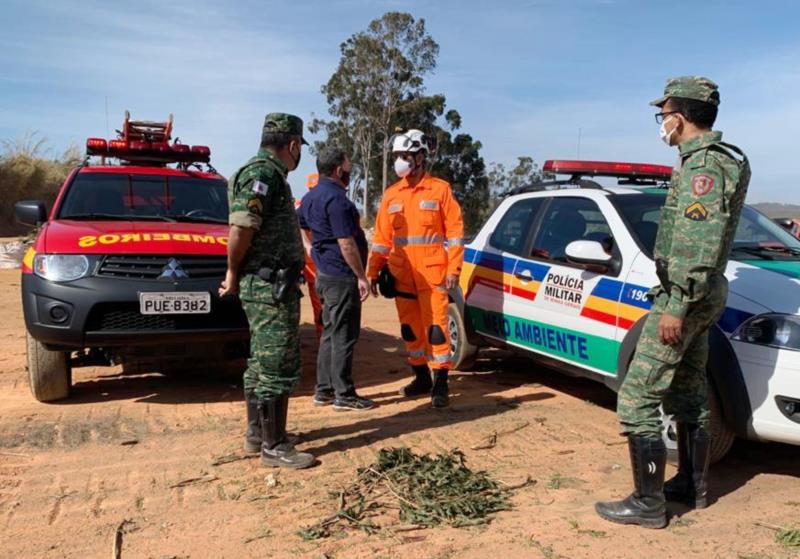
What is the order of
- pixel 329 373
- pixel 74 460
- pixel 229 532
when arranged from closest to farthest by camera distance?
pixel 229 532 → pixel 74 460 → pixel 329 373

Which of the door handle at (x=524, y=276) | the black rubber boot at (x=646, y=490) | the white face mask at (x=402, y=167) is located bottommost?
the black rubber boot at (x=646, y=490)

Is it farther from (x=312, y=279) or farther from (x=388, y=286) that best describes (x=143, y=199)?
(x=388, y=286)

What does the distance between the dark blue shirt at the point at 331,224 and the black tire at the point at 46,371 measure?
2.06 metres

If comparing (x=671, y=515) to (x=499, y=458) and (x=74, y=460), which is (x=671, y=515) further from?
(x=74, y=460)

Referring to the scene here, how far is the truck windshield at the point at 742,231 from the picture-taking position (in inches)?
176

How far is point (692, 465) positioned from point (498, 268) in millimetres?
2603

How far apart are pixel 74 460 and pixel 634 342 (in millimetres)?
3442

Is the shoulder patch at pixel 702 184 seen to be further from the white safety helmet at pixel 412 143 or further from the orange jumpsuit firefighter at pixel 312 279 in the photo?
the orange jumpsuit firefighter at pixel 312 279

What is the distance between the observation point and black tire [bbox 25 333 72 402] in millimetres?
5140

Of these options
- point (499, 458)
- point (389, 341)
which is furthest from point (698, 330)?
point (389, 341)

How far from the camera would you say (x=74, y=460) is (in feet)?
13.7

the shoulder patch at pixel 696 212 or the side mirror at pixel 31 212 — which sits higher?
the shoulder patch at pixel 696 212

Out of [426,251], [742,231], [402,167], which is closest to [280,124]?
[402,167]

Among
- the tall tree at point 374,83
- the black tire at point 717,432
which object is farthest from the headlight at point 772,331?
the tall tree at point 374,83
